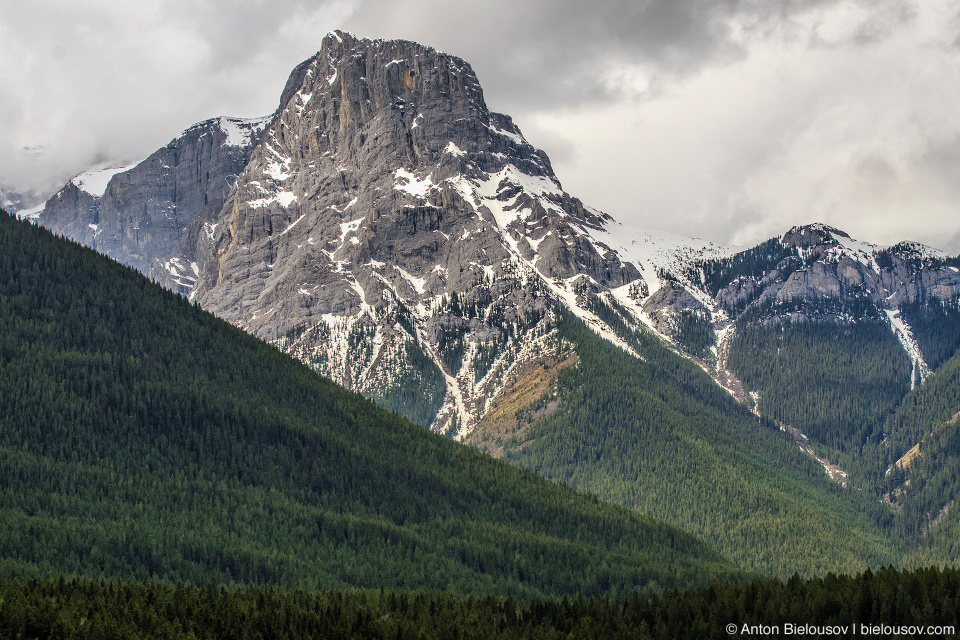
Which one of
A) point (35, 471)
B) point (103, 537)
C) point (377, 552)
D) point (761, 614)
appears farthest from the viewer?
point (377, 552)

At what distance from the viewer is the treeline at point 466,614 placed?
118 meters

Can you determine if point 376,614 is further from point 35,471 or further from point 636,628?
point 35,471

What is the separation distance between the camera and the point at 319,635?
409ft

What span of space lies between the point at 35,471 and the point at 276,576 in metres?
42.4

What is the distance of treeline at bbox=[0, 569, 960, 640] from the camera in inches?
4660

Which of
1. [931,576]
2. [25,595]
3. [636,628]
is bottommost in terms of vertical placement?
[25,595]

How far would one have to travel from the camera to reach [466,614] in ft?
461

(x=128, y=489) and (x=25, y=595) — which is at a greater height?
(x=128, y=489)

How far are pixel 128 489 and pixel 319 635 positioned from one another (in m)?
77.1

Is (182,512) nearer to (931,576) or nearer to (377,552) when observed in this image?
(377,552)

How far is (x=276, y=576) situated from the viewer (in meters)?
178

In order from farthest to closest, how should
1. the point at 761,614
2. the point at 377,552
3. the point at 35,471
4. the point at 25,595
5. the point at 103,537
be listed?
the point at 377,552
the point at 35,471
the point at 103,537
the point at 761,614
the point at 25,595

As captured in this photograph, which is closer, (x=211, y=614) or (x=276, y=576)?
(x=211, y=614)

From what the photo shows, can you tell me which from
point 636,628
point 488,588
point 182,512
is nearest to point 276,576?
point 182,512
